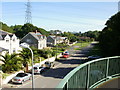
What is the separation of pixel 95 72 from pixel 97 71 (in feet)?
0.54

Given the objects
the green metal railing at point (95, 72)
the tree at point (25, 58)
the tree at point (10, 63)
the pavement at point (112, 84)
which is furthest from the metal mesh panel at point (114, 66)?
the tree at point (25, 58)

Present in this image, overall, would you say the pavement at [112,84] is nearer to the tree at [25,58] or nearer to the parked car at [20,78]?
the parked car at [20,78]

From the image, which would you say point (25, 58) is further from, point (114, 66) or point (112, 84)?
point (112, 84)

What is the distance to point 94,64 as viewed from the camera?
4.55 metres

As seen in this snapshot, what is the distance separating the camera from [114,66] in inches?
219

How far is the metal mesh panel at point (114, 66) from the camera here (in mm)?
5418

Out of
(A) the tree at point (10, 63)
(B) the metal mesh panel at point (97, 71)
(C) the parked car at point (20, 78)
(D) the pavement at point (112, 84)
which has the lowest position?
(C) the parked car at point (20, 78)

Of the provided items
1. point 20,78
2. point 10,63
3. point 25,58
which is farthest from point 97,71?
point 25,58

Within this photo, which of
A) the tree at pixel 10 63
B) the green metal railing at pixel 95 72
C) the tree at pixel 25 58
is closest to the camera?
the green metal railing at pixel 95 72

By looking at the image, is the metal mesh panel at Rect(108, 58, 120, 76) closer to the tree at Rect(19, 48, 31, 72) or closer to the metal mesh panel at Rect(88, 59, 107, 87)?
the metal mesh panel at Rect(88, 59, 107, 87)

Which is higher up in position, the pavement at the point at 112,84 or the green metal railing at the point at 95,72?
the green metal railing at the point at 95,72

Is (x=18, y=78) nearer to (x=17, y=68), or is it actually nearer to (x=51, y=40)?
(x=17, y=68)

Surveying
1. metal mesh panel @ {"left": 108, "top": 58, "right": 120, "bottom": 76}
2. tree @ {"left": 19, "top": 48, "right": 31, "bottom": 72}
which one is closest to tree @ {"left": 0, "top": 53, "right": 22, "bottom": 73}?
tree @ {"left": 19, "top": 48, "right": 31, "bottom": 72}

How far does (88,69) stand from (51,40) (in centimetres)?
6825
